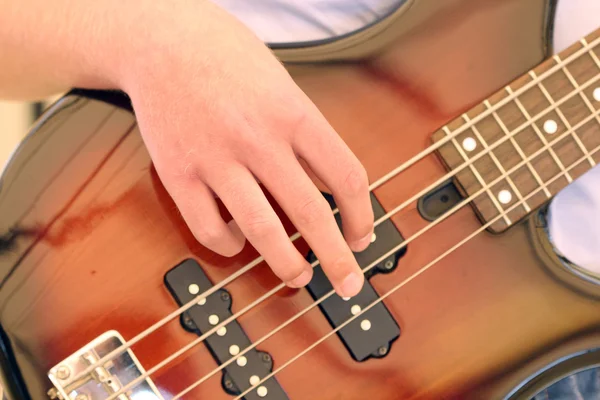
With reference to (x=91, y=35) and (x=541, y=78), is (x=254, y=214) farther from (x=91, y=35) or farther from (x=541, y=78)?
(x=541, y=78)

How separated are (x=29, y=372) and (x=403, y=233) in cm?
43

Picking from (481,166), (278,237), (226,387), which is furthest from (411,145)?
(226,387)

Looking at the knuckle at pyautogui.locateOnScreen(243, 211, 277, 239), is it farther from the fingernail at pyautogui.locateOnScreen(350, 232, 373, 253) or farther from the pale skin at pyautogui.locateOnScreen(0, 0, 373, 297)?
the fingernail at pyautogui.locateOnScreen(350, 232, 373, 253)

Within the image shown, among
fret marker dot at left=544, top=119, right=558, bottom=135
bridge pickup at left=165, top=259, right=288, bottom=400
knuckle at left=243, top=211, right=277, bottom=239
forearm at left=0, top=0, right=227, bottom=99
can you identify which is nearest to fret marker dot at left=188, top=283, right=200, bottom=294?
bridge pickup at left=165, top=259, right=288, bottom=400

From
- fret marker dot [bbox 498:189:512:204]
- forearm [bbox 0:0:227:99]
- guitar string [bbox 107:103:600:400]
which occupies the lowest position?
fret marker dot [bbox 498:189:512:204]

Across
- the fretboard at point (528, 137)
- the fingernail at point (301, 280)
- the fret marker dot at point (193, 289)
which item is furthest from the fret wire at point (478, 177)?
the fret marker dot at point (193, 289)

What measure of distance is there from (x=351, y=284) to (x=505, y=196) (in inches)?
8.9

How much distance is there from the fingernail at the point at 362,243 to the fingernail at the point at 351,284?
0.04 meters

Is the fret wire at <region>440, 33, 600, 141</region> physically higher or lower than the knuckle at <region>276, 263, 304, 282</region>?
higher

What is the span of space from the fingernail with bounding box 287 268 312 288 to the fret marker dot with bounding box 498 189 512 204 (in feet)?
0.82

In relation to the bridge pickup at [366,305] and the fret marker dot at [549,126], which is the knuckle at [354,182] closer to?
the bridge pickup at [366,305]

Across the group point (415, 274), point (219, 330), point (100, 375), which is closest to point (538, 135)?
point (415, 274)

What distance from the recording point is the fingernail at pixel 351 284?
0.52 m

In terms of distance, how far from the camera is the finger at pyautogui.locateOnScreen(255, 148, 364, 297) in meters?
0.49
